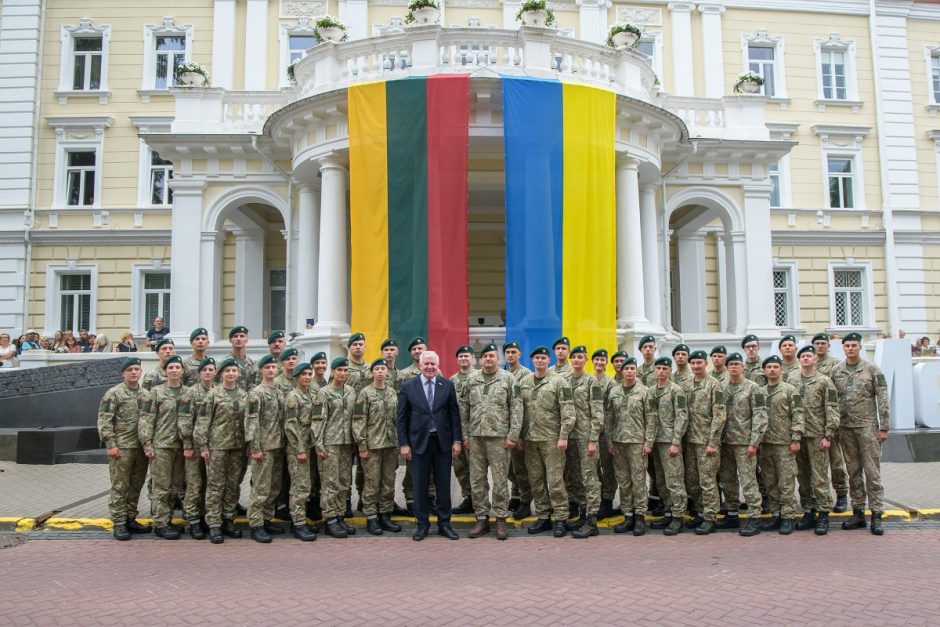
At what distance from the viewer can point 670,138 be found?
601 inches

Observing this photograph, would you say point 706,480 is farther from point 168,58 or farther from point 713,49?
point 168,58

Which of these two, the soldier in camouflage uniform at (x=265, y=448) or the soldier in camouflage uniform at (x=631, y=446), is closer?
the soldier in camouflage uniform at (x=265, y=448)

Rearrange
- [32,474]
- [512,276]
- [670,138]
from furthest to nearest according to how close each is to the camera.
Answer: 1. [670,138]
2. [512,276]
3. [32,474]

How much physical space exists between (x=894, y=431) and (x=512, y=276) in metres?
6.80

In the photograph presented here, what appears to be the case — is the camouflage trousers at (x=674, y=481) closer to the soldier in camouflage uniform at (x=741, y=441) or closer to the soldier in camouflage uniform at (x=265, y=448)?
the soldier in camouflage uniform at (x=741, y=441)

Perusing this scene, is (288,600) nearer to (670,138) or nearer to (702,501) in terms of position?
(702,501)

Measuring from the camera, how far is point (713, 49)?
22.7 m

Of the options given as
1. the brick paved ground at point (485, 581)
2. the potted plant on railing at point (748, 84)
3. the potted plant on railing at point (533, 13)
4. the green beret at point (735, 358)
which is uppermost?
the potted plant on railing at point (533, 13)

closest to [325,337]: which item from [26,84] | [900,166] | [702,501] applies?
[702,501]

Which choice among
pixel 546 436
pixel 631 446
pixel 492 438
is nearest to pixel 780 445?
pixel 631 446

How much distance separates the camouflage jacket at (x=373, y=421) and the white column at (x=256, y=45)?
642 inches

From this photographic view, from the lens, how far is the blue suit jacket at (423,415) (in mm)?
7664

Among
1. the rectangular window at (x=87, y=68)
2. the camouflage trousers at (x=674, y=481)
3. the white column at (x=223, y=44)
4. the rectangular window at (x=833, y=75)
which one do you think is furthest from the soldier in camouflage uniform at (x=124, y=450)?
the rectangular window at (x=833, y=75)

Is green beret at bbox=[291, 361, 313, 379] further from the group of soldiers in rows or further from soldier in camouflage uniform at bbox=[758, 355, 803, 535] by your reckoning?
soldier in camouflage uniform at bbox=[758, 355, 803, 535]
